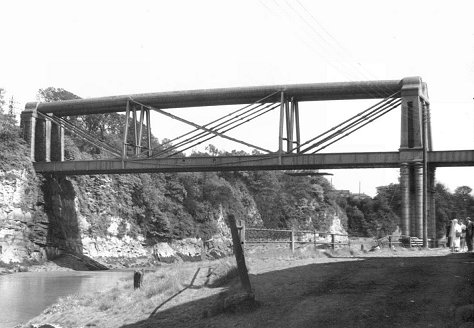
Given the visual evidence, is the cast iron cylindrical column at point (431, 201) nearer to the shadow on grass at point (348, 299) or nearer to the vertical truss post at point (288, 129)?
the vertical truss post at point (288, 129)

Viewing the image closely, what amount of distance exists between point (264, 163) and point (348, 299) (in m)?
37.1

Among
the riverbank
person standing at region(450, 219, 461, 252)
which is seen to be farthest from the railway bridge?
the riverbank

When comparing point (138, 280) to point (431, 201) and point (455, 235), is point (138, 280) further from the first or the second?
point (431, 201)

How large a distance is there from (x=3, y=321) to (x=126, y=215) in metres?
46.7

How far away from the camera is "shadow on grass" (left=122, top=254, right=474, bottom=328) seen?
38.1ft

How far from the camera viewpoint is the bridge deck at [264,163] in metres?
47.3

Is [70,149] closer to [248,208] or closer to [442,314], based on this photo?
[248,208]

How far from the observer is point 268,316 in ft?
42.5

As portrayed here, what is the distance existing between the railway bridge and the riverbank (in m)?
26.6

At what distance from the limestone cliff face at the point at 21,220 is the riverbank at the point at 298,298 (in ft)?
108

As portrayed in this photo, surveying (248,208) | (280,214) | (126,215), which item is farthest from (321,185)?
(126,215)

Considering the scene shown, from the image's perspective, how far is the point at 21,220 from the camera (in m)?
52.8

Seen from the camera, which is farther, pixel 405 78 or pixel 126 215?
pixel 126 215

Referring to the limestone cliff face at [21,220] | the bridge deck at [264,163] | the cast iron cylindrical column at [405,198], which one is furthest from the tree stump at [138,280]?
the limestone cliff face at [21,220]
